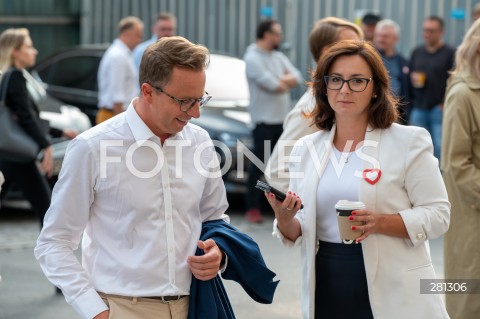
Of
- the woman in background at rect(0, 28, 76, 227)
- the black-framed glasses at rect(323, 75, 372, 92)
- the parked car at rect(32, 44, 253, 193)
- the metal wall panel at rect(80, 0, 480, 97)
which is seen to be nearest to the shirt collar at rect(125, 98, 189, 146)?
the black-framed glasses at rect(323, 75, 372, 92)

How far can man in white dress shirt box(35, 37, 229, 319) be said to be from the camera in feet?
12.1

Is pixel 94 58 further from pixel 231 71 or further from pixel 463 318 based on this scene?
pixel 463 318

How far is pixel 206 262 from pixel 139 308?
302 mm

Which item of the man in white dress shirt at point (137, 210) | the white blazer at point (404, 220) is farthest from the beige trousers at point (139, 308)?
the white blazer at point (404, 220)

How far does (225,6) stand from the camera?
16.7m

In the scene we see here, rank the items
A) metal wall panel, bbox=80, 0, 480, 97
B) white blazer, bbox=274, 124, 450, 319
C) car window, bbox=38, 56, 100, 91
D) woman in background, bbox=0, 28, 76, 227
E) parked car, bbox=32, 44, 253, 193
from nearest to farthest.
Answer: white blazer, bbox=274, 124, 450, 319 → woman in background, bbox=0, 28, 76, 227 → parked car, bbox=32, 44, 253, 193 → car window, bbox=38, 56, 100, 91 → metal wall panel, bbox=80, 0, 480, 97

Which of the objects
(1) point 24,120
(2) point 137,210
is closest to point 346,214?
(2) point 137,210

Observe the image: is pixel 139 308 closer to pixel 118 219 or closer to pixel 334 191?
pixel 118 219

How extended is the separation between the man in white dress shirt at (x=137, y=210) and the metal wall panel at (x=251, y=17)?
36.1 feet

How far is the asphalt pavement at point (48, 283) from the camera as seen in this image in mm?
7305

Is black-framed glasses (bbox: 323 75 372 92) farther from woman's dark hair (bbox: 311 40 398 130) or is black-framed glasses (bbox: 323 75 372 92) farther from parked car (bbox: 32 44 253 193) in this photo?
parked car (bbox: 32 44 253 193)

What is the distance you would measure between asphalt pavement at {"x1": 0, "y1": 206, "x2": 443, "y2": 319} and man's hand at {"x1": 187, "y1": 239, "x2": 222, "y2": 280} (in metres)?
3.48

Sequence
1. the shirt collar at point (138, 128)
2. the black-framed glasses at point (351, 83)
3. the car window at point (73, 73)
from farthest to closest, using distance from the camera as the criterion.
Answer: the car window at point (73, 73), the black-framed glasses at point (351, 83), the shirt collar at point (138, 128)

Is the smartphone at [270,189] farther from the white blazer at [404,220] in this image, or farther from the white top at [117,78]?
the white top at [117,78]
